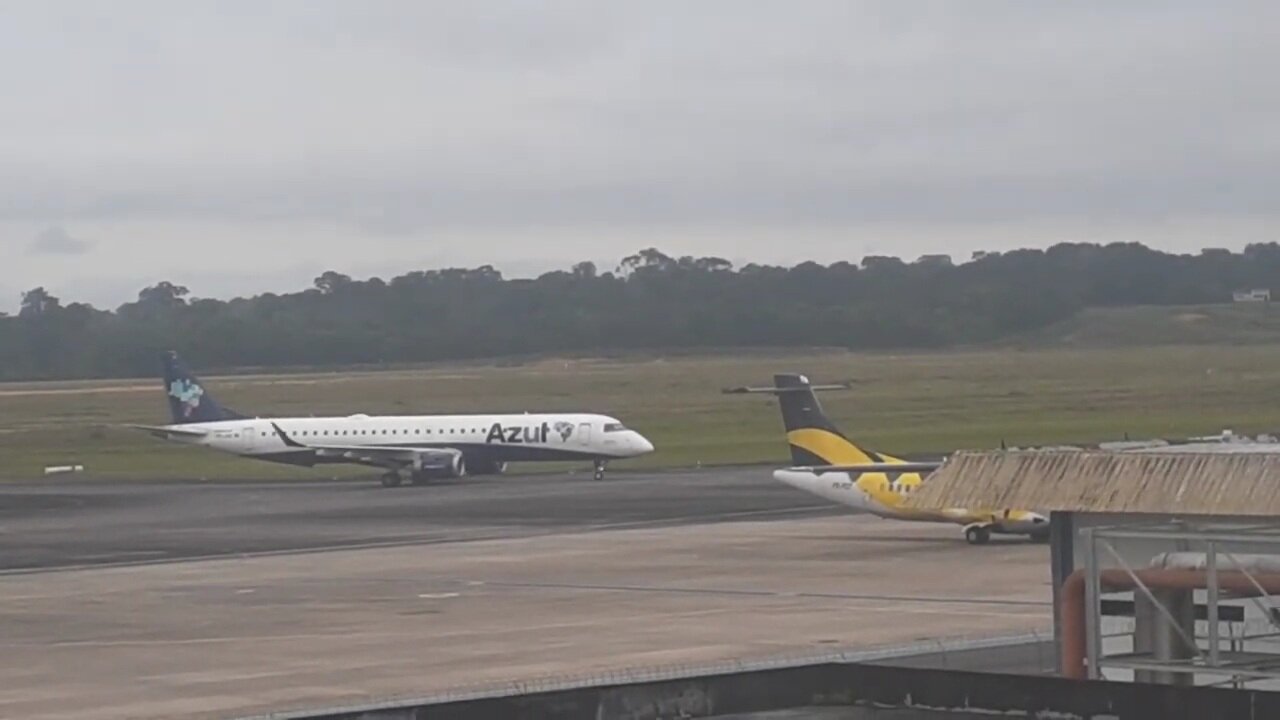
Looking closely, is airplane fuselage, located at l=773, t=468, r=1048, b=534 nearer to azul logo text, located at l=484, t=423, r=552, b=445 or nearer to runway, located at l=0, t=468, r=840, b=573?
runway, located at l=0, t=468, r=840, b=573

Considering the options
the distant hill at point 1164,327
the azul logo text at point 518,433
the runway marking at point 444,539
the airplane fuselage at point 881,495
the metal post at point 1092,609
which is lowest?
the runway marking at point 444,539

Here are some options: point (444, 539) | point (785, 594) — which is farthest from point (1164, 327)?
point (785, 594)

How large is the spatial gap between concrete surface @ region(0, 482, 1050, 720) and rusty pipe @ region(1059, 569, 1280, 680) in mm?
15344

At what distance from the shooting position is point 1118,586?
1978cm

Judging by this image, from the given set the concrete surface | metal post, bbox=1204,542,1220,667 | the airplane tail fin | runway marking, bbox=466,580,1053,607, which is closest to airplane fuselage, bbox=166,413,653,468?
the concrete surface

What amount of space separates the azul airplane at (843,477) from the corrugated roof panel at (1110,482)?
3438 centimetres

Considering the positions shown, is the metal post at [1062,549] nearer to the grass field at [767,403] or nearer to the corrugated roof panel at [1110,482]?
the corrugated roof panel at [1110,482]

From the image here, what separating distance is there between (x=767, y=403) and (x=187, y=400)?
58.1m

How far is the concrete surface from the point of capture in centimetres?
3631

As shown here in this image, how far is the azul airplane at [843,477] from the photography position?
57062mm

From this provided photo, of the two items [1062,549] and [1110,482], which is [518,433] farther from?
[1110,482]

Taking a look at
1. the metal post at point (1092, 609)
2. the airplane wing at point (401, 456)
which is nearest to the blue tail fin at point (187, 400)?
the airplane wing at point (401, 456)

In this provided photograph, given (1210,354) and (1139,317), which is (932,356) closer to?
(1139,317)

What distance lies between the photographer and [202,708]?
109ft
